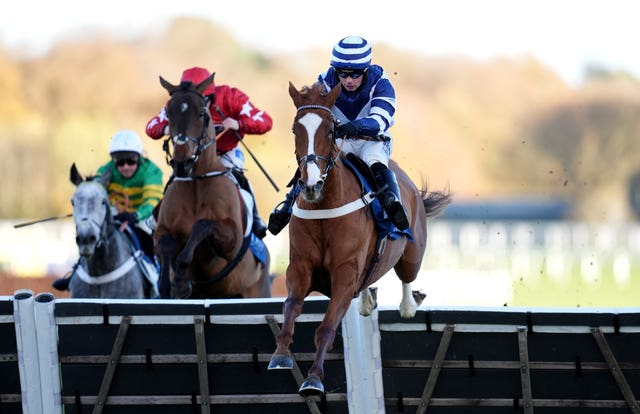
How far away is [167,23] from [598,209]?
2032 centimetres

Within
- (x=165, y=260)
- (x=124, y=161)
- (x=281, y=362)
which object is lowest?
(x=281, y=362)

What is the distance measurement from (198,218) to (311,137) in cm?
381

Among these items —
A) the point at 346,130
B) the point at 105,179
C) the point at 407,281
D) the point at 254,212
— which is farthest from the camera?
the point at 254,212

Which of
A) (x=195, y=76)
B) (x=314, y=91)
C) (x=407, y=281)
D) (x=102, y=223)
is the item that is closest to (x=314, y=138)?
(x=314, y=91)

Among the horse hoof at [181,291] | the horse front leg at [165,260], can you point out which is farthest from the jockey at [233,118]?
the horse hoof at [181,291]

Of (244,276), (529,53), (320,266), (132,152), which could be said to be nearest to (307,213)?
(320,266)

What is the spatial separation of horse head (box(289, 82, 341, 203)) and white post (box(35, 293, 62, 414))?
2.14 meters

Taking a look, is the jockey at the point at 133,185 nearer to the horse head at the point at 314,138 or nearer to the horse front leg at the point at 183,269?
the horse front leg at the point at 183,269

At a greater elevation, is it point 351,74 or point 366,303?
point 351,74

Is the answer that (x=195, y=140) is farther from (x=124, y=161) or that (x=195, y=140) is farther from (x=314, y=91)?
(x=314, y=91)

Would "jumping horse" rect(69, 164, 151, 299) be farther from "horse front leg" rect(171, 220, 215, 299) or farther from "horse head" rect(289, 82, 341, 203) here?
"horse head" rect(289, 82, 341, 203)

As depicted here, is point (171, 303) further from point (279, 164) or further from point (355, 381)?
point (279, 164)

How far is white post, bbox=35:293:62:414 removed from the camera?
8852mm

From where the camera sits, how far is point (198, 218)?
11305 mm
